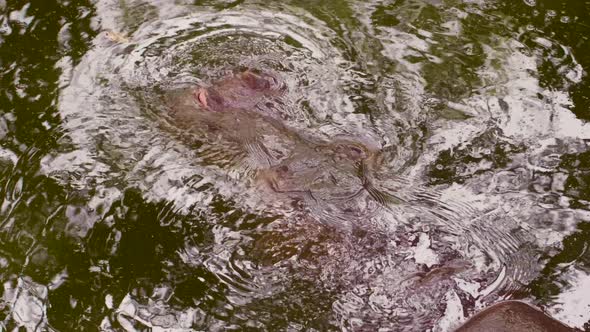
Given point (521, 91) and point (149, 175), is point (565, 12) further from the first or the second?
point (149, 175)

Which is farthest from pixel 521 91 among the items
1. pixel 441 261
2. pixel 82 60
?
Answer: pixel 82 60

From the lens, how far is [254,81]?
512 cm

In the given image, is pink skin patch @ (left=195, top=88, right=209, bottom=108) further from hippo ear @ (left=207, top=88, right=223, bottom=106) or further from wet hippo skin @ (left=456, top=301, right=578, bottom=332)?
wet hippo skin @ (left=456, top=301, right=578, bottom=332)

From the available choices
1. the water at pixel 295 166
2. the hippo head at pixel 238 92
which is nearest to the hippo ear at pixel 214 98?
the hippo head at pixel 238 92

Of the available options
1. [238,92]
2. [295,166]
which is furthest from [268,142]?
[238,92]

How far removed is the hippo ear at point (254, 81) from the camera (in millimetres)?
5105

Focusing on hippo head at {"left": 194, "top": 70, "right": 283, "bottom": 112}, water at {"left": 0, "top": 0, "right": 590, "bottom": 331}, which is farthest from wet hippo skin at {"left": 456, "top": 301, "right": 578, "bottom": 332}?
hippo head at {"left": 194, "top": 70, "right": 283, "bottom": 112}

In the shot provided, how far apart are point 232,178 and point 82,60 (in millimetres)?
1716

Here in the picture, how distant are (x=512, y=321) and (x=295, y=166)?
1.70m

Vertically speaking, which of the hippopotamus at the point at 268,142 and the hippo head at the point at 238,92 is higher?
the hippo head at the point at 238,92

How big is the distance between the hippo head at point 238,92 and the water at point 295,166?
53 millimetres

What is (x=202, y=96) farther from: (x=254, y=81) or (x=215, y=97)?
(x=254, y=81)

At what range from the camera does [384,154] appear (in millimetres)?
4684

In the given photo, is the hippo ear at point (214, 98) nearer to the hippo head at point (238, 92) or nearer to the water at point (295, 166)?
the hippo head at point (238, 92)
